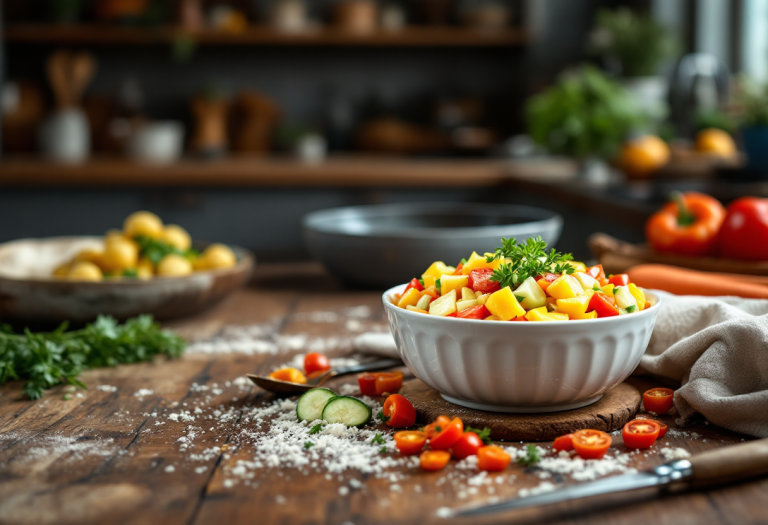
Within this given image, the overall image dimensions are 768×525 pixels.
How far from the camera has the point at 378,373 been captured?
107 centimetres

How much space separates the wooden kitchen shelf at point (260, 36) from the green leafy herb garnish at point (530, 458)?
3.95 metres

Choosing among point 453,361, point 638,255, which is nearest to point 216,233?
point 638,255

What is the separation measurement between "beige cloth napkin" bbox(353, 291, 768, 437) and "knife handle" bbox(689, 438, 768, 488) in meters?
0.11

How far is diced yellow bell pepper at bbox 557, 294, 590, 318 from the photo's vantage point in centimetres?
85

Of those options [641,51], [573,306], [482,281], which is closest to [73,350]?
[482,281]

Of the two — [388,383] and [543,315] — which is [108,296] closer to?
[388,383]

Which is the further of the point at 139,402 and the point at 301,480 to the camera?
the point at 139,402

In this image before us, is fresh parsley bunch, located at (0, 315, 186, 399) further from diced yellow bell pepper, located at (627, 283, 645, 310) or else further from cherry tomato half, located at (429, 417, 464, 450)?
diced yellow bell pepper, located at (627, 283, 645, 310)

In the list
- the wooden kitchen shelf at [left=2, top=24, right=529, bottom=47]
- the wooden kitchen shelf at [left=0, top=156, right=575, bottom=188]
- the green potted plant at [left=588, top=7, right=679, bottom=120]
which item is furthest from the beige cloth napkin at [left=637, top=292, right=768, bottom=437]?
the wooden kitchen shelf at [left=2, top=24, right=529, bottom=47]

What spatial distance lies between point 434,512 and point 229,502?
19cm

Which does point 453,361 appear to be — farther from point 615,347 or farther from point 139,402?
point 139,402

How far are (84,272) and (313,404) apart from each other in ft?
2.26

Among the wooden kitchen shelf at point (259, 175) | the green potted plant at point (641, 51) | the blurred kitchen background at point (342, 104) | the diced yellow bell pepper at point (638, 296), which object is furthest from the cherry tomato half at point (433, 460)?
the green potted plant at point (641, 51)

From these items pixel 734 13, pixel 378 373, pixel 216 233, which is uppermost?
pixel 734 13
